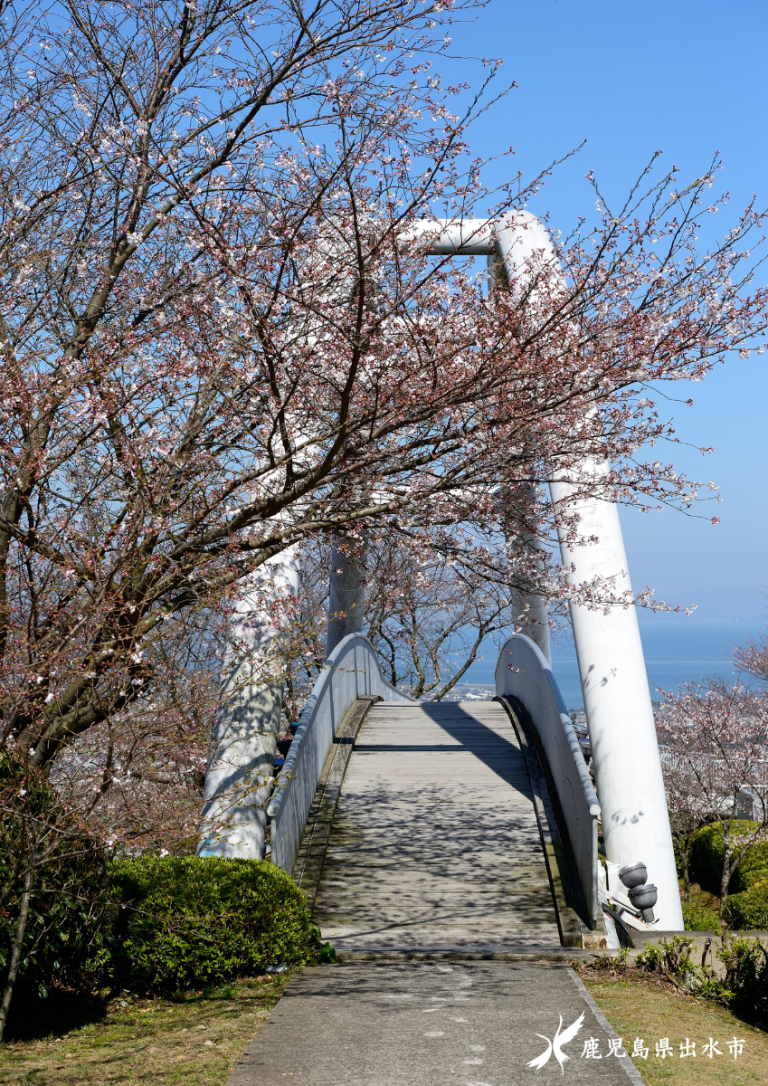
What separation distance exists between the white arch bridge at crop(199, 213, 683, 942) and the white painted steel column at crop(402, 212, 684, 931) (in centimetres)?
2

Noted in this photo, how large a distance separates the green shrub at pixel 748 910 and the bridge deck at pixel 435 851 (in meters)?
5.58

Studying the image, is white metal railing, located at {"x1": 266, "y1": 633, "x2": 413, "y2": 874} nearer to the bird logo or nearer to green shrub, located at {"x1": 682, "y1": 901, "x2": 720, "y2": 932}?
the bird logo

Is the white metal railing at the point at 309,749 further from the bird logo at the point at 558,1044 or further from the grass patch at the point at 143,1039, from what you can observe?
the bird logo at the point at 558,1044

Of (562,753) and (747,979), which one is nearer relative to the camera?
(747,979)

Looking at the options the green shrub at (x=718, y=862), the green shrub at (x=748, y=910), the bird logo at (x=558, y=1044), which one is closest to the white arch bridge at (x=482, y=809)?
the bird logo at (x=558, y=1044)

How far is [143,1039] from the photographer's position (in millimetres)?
6137

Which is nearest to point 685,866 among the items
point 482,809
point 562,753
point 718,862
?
point 718,862

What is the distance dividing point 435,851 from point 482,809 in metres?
1.32

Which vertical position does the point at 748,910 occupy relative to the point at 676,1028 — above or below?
below

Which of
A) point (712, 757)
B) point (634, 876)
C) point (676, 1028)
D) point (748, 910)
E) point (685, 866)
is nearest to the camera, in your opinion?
point (676, 1028)

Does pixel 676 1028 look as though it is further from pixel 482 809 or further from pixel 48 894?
pixel 482 809

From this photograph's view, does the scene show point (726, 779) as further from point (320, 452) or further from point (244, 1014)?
point (244, 1014)

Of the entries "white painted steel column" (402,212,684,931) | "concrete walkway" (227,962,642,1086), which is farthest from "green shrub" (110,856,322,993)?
"white painted steel column" (402,212,684,931)

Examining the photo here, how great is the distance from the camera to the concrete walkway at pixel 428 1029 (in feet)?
16.9
